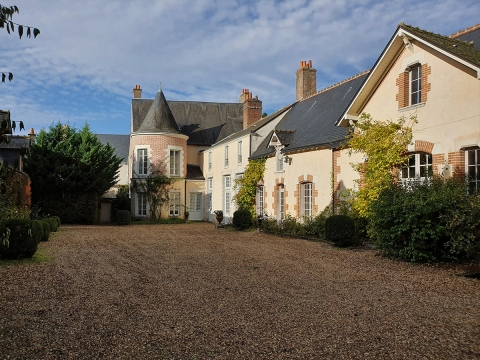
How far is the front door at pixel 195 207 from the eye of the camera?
27.7 m

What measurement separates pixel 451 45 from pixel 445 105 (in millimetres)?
1451

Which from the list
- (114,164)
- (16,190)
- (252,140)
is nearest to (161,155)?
(114,164)

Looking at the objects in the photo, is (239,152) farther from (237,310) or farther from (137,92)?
(237,310)

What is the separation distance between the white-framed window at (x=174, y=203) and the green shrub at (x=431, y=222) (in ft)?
61.1

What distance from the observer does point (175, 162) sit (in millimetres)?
26969

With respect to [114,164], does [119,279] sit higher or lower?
lower

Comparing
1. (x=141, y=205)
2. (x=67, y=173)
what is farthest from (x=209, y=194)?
(x=67, y=173)

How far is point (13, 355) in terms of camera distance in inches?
143

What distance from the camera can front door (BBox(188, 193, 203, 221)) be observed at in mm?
27719

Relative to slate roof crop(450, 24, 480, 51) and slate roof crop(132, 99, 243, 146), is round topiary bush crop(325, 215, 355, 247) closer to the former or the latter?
slate roof crop(450, 24, 480, 51)

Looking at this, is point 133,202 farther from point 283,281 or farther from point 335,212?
point 283,281

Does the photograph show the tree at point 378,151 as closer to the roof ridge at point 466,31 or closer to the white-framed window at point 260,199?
the roof ridge at point 466,31

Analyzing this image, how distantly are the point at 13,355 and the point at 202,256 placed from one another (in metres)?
6.47

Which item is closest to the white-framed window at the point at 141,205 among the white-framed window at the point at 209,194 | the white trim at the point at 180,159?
the white trim at the point at 180,159
